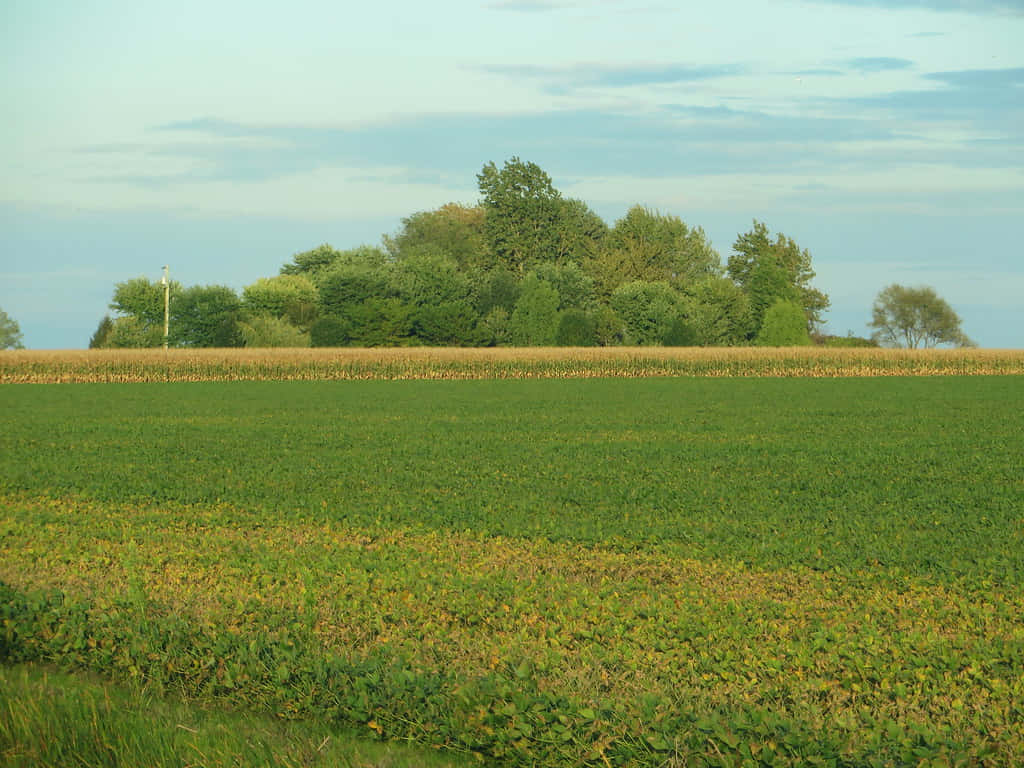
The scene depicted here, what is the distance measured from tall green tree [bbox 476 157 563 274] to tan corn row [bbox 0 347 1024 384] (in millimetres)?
41520

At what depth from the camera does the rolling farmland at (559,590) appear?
589 centimetres

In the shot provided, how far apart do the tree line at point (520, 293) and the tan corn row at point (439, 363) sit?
1895 cm

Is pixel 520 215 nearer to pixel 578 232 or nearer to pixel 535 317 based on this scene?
pixel 578 232

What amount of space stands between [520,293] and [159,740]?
80991 millimetres

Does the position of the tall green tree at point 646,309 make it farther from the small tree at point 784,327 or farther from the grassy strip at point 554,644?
the grassy strip at point 554,644

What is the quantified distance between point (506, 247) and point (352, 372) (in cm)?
4628

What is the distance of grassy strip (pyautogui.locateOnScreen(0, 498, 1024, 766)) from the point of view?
562cm

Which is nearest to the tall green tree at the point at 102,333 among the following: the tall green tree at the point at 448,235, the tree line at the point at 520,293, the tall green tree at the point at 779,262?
the tree line at the point at 520,293

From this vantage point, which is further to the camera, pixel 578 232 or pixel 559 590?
pixel 578 232

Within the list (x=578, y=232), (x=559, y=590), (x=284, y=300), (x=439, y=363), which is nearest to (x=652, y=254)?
(x=578, y=232)

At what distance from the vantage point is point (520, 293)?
283 ft

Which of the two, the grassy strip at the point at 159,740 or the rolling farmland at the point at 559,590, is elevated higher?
the rolling farmland at the point at 559,590

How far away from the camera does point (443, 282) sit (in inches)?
3369

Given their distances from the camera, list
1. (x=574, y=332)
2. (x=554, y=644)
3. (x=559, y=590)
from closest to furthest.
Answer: (x=554, y=644) < (x=559, y=590) < (x=574, y=332)
